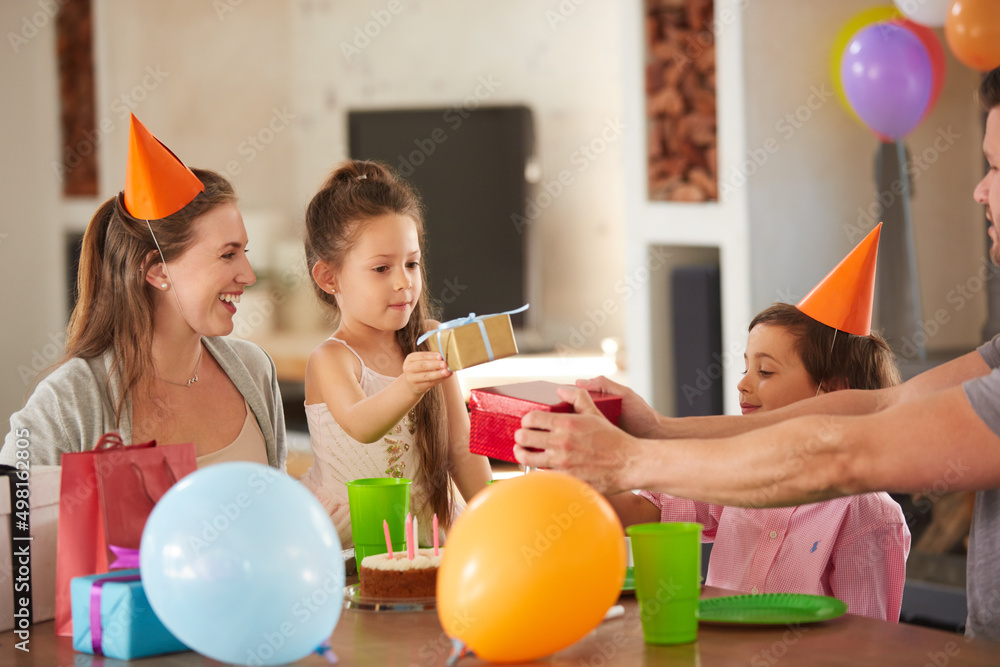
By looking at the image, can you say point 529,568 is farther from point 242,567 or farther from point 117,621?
point 117,621

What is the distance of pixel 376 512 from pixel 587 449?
1.03 ft

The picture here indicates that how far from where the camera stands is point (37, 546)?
4.27ft

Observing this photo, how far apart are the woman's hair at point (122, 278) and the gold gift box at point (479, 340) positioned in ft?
2.11

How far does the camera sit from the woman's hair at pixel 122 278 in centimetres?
180

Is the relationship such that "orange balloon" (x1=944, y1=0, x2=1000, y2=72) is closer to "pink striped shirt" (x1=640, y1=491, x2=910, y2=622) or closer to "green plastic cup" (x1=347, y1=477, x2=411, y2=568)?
"pink striped shirt" (x1=640, y1=491, x2=910, y2=622)

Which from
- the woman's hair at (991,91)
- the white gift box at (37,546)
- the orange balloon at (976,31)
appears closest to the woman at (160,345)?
the white gift box at (37,546)

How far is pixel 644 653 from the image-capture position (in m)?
1.07

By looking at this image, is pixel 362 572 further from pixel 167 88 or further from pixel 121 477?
pixel 167 88

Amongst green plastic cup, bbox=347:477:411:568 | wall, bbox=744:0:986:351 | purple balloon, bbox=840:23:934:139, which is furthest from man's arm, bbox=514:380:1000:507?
wall, bbox=744:0:986:351

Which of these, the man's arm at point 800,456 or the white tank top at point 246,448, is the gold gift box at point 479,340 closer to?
the man's arm at point 800,456

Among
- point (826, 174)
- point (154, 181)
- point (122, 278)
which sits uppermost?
point (826, 174)

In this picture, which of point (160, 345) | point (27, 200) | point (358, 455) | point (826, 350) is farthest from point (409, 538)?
point (27, 200)

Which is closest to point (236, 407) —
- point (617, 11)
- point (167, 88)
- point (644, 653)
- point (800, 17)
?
point (644, 653)

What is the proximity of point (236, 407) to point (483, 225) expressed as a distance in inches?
120
